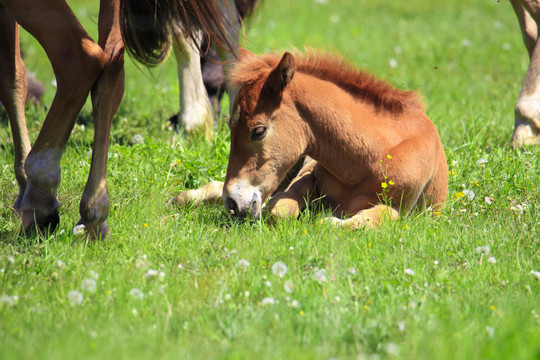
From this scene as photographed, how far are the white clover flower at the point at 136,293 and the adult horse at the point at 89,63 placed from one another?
788 mm

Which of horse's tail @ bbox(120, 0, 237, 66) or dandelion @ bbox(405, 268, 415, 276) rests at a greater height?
horse's tail @ bbox(120, 0, 237, 66)

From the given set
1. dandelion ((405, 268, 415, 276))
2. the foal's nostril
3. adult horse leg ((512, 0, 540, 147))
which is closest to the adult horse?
the foal's nostril

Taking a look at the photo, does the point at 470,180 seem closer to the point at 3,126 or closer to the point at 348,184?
the point at 348,184

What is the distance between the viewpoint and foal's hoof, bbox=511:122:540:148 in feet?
15.7

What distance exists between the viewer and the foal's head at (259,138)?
3443 mm

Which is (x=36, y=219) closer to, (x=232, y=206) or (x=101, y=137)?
(x=101, y=137)

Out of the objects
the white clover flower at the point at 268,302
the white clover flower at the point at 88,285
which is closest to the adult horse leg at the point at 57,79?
the white clover flower at the point at 88,285

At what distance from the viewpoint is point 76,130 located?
5.31m

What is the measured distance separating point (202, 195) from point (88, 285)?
1547 mm

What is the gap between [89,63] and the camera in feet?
10.0

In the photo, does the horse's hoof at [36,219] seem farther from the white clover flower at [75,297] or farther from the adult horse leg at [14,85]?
the white clover flower at [75,297]

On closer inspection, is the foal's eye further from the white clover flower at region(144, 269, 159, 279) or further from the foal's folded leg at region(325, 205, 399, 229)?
the white clover flower at region(144, 269, 159, 279)

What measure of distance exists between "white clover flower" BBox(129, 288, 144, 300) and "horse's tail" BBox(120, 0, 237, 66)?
1.47 m

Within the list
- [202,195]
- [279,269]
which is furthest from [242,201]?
[279,269]
